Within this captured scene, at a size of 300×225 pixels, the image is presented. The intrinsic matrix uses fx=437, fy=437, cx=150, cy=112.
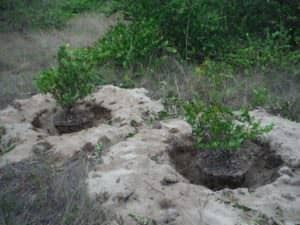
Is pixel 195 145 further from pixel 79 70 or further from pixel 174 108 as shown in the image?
pixel 79 70

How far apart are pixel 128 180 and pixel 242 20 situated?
503 cm

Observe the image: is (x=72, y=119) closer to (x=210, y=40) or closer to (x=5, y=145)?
(x=5, y=145)

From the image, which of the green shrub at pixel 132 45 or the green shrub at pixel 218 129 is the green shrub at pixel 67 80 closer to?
the green shrub at pixel 218 129

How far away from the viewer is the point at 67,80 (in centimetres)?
504

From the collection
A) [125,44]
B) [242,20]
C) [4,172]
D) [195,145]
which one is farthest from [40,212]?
[242,20]

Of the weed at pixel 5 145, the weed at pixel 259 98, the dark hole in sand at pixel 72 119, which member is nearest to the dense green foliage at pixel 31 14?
the dark hole in sand at pixel 72 119

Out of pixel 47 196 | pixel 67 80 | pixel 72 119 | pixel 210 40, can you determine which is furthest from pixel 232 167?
pixel 210 40

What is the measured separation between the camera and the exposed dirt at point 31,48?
685 centimetres

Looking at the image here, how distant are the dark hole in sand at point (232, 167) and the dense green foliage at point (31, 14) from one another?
768 centimetres

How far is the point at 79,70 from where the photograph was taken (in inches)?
200

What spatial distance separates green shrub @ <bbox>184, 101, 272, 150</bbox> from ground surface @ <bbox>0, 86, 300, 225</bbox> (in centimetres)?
34

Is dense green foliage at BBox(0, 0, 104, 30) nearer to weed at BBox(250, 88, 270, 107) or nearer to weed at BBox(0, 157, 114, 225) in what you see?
weed at BBox(250, 88, 270, 107)

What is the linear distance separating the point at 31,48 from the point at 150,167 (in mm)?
6163

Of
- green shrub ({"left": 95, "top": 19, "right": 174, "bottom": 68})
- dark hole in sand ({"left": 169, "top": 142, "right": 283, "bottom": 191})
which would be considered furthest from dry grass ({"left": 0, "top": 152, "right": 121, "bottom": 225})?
green shrub ({"left": 95, "top": 19, "right": 174, "bottom": 68})
